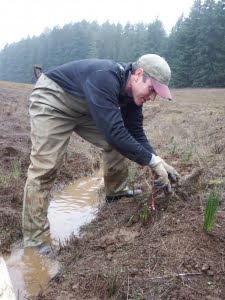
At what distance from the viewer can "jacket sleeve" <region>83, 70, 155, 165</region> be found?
10.7 feet

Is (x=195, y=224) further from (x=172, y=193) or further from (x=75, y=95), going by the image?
(x=75, y=95)

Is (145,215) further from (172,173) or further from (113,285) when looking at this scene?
(113,285)

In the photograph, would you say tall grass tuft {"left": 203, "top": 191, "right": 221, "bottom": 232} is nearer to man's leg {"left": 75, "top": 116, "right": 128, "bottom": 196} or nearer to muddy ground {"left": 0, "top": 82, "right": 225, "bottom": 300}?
muddy ground {"left": 0, "top": 82, "right": 225, "bottom": 300}

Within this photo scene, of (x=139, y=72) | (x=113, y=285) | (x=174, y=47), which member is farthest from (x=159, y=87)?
(x=174, y=47)

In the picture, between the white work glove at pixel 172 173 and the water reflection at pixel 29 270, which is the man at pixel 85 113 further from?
the water reflection at pixel 29 270

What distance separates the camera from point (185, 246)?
9.98 ft

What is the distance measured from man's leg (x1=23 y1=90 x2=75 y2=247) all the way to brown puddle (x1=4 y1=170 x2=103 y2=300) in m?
0.19

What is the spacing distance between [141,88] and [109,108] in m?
0.38

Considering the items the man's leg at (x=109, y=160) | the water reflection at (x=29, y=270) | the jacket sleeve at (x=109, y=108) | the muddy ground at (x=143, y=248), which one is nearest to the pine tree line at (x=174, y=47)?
the man's leg at (x=109, y=160)

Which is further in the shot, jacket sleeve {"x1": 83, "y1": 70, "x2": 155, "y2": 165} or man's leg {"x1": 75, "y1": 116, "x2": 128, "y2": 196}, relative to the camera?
man's leg {"x1": 75, "y1": 116, "x2": 128, "y2": 196}

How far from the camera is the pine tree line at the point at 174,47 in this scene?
139ft

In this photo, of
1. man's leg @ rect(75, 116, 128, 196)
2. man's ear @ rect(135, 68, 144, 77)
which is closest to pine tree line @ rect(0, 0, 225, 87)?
man's leg @ rect(75, 116, 128, 196)

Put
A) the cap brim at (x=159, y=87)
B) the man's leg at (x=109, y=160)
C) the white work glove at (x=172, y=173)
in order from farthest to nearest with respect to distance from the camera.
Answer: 1. the man's leg at (x=109, y=160)
2. the white work glove at (x=172, y=173)
3. the cap brim at (x=159, y=87)

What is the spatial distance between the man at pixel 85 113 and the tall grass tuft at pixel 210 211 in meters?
0.63
